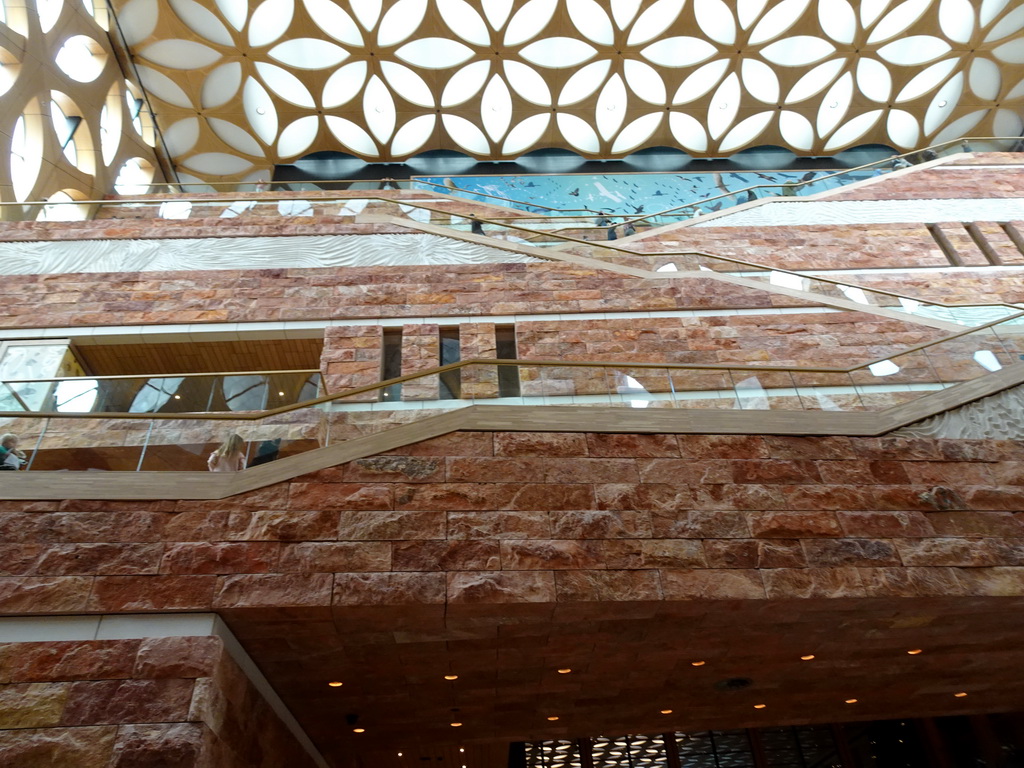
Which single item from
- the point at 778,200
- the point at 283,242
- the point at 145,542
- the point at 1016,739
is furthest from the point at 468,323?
the point at 1016,739

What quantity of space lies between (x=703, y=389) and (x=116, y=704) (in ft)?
19.0

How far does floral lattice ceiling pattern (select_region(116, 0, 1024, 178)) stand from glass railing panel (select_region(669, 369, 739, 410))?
18491mm

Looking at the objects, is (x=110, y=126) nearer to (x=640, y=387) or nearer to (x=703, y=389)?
(x=640, y=387)

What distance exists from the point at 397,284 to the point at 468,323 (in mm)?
1672

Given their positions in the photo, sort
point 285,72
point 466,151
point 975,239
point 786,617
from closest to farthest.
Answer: point 786,617
point 975,239
point 285,72
point 466,151

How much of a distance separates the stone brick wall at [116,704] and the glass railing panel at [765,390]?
17.7 feet

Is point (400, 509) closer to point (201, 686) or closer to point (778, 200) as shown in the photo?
point (201, 686)

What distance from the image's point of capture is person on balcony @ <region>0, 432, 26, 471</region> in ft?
20.6

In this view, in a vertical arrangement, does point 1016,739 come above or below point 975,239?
below

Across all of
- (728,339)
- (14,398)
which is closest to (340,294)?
(14,398)

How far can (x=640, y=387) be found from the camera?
7512mm

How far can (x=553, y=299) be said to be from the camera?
43.1 ft

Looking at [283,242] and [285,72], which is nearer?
[283,242]

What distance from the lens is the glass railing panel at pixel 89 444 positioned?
6320 mm
